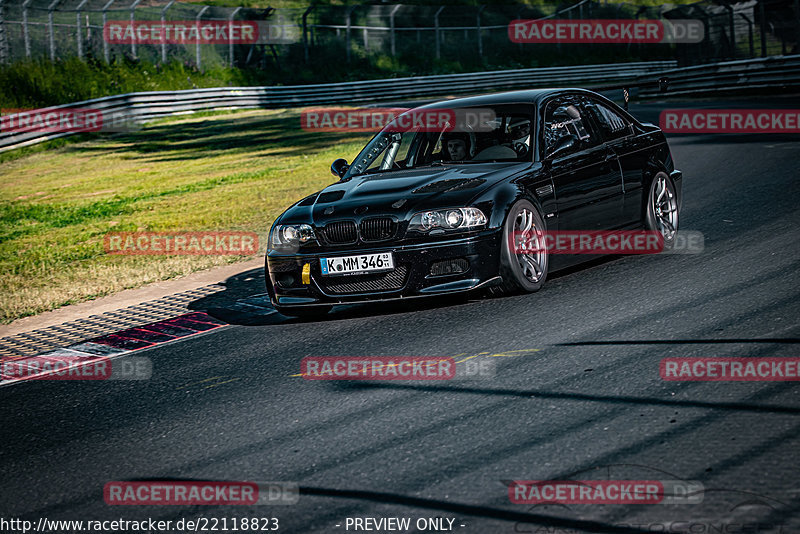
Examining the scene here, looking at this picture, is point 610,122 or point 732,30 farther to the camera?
point 732,30

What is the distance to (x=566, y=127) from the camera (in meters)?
8.20

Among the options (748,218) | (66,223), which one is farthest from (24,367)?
(66,223)

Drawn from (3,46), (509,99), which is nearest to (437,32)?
(3,46)

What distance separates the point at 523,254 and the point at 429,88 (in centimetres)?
3379

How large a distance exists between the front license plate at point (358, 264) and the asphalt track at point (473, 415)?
402 mm

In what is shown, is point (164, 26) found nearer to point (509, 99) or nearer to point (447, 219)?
point (509, 99)

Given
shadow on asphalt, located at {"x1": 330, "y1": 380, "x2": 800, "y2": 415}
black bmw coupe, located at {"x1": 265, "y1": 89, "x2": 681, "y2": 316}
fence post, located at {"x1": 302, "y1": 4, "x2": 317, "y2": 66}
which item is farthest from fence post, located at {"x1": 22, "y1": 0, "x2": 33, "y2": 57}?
shadow on asphalt, located at {"x1": 330, "y1": 380, "x2": 800, "y2": 415}

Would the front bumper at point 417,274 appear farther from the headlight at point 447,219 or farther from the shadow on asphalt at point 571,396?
the shadow on asphalt at point 571,396

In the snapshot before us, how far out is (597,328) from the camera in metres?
6.14

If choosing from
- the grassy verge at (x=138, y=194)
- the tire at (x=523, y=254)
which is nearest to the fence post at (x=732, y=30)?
the grassy verge at (x=138, y=194)

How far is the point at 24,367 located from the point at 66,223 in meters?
8.64

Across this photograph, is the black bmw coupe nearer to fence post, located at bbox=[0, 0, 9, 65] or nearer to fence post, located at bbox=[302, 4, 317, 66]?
fence post, located at bbox=[0, 0, 9, 65]

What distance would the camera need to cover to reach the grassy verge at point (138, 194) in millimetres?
10867

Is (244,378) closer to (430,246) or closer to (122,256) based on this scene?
(430,246)
